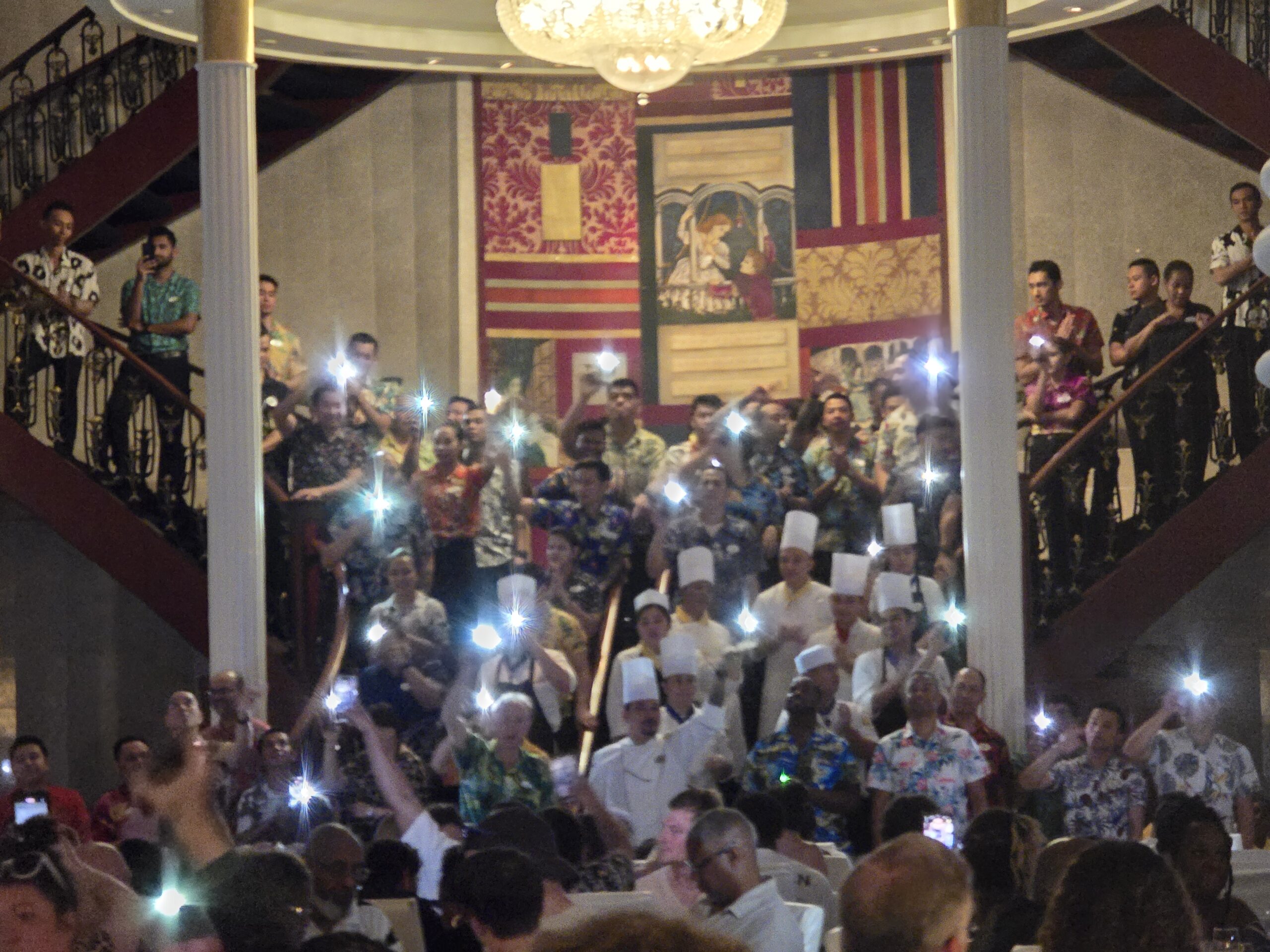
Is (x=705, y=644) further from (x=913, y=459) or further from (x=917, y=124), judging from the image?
(x=917, y=124)

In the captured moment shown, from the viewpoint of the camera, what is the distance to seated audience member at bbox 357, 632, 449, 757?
27.8ft

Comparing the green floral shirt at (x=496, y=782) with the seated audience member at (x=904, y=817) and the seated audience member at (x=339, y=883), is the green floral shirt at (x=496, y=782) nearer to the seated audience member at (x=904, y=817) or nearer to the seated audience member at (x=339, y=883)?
the seated audience member at (x=904, y=817)

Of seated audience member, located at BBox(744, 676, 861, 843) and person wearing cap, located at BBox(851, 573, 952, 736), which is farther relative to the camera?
person wearing cap, located at BBox(851, 573, 952, 736)

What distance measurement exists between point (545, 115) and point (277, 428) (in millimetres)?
3493

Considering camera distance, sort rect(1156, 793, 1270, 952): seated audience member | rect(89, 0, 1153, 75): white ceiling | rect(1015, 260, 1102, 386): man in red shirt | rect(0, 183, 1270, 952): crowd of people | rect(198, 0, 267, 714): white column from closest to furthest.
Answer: rect(1156, 793, 1270, 952): seated audience member
rect(0, 183, 1270, 952): crowd of people
rect(198, 0, 267, 714): white column
rect(1015, 260, 1102, 386): man in red shirt
rect(89, 0, 1153, 75): white ceiling

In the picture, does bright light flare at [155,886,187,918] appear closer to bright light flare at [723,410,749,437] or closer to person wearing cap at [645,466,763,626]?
person wearing cap at [645,466,763,626]

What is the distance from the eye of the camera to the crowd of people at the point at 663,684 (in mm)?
5199

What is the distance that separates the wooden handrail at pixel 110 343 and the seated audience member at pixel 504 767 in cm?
307

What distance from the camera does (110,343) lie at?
10.1 metres

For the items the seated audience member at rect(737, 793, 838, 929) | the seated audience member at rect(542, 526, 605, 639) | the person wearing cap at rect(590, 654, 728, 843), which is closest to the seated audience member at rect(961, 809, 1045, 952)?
the seated audience member at rect(737, 793, 838, 929)

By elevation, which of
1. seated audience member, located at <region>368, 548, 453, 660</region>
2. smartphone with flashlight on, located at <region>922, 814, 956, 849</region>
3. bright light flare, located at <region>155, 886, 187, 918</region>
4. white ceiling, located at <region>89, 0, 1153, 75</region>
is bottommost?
smartphone with flashlight on, located at <region>922, 814, 956, 849</region>

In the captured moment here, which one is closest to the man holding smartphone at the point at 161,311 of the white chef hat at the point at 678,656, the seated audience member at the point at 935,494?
the white chef hat at the point at 678,656

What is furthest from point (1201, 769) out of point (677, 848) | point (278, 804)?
point (278, 804)

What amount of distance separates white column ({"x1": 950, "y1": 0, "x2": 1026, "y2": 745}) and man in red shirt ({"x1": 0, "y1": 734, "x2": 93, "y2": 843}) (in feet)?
11.9
